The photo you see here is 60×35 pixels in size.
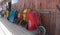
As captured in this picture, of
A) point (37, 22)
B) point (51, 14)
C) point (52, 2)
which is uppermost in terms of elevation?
point (52, 2)

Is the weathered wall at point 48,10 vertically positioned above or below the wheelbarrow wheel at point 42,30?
above

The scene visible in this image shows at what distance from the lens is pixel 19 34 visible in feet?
10.3

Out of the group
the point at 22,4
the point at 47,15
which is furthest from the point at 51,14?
the point at 22,4

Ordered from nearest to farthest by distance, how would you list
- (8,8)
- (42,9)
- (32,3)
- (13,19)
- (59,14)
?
(59,14) < (42,9) < (32,3) < (13,19) < (8,8)

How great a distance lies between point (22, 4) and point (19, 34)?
2226mm

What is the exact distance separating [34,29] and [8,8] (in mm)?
4096

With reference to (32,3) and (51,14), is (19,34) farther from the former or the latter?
(32,3)

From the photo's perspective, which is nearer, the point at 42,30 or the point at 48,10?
the point at 42,30

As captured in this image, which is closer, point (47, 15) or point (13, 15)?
point (47, 15)

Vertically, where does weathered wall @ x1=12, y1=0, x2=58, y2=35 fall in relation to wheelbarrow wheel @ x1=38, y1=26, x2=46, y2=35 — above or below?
above

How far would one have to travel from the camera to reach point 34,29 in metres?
3.37

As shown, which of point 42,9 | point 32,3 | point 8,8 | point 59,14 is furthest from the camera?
point 8,8

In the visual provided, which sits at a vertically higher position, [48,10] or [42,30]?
[48,10]

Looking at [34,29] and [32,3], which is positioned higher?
[32,3]
